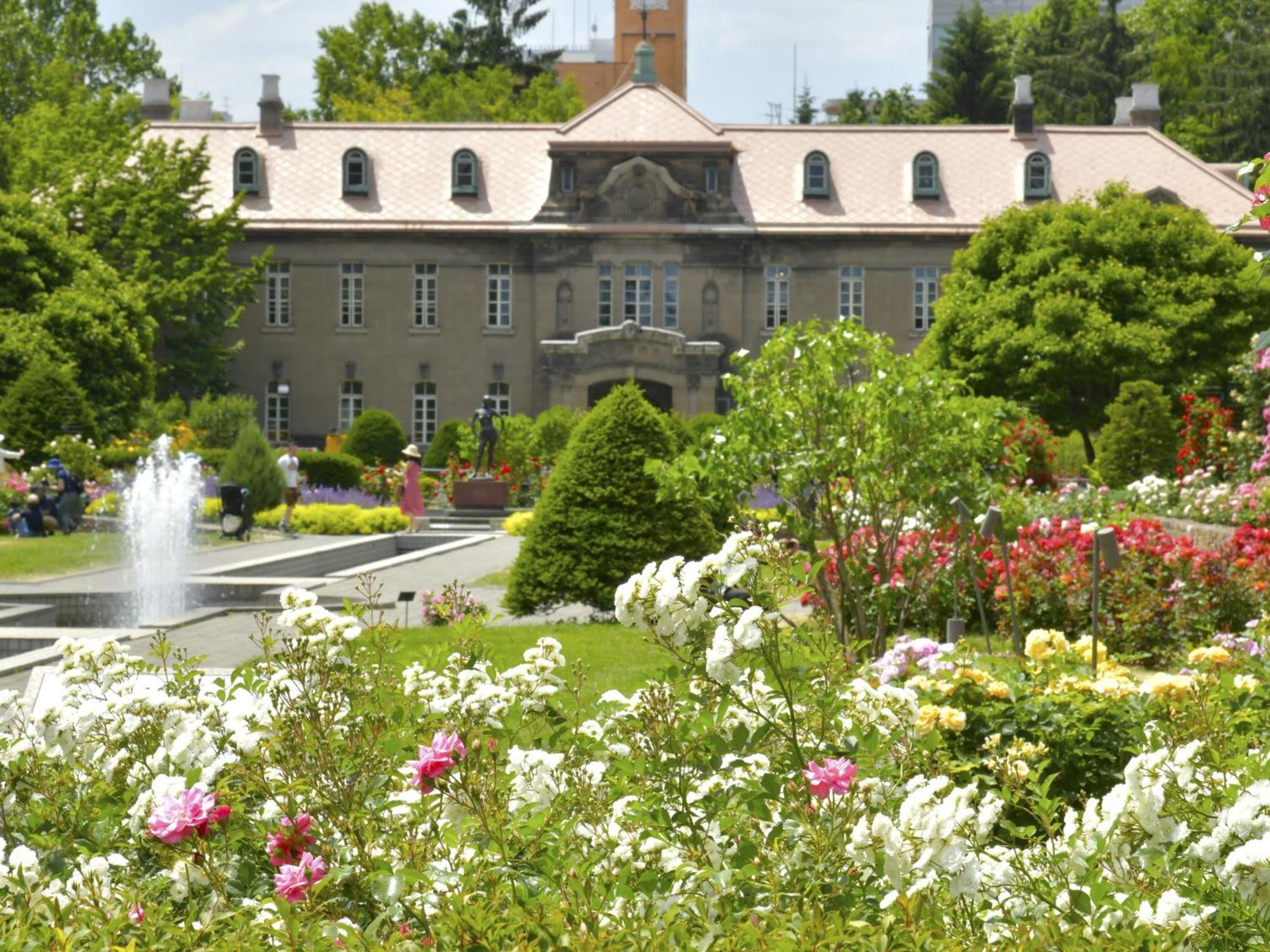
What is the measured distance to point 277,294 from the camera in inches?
1854

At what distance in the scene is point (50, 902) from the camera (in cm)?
350

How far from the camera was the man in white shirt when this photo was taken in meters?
27.5

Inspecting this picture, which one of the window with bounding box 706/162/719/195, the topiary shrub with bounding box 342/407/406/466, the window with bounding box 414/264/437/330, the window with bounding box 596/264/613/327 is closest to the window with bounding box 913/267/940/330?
the window with bounding box 706/162/719/195

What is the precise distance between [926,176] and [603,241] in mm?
9026

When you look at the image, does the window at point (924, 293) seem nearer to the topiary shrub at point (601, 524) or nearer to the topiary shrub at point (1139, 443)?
the topiary shrub at point (1139, 443)

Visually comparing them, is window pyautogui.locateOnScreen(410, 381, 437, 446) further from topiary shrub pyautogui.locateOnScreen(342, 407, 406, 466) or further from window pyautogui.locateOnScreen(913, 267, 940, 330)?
window pyautogui.locateOnScreen(913, 267, 940, 330)

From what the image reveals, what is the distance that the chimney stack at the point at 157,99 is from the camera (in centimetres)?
5184

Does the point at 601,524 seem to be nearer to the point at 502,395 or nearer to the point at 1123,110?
the point at 502,395

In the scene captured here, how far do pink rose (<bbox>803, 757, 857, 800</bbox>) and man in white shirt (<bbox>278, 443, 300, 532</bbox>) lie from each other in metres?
24.2

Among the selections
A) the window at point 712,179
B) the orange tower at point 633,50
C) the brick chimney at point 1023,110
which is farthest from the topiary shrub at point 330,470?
the orange tower at point 633,50

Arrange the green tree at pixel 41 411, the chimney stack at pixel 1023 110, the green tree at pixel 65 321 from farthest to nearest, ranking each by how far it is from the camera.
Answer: the chimney stack at pixel 1023 110 < the green tree at pixel 65 321 < the green tree at pixel 41 411

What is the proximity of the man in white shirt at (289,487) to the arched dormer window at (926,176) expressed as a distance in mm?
22563

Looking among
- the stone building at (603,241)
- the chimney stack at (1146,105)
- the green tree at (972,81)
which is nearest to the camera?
the stone building at (603,241)

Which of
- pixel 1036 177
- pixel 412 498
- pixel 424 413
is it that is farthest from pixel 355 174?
pixel 412 498
